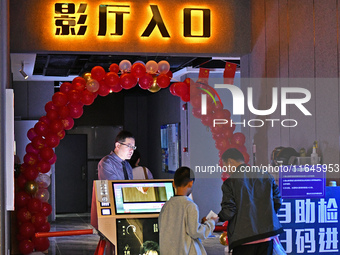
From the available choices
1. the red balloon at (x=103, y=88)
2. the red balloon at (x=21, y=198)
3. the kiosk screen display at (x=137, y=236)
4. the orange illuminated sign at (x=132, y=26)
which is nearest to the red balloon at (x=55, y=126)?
the red balloon at (x=103, y=88)

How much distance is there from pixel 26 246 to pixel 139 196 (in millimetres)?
3631

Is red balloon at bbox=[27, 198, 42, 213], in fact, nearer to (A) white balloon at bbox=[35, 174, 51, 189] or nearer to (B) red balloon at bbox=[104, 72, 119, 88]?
(A) white balloon at bbox=[35, 174, 51, 189]

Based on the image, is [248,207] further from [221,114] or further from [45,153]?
[45,153]

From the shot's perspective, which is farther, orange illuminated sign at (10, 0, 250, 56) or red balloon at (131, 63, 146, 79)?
red balloon at (131, 63, 146, 79)

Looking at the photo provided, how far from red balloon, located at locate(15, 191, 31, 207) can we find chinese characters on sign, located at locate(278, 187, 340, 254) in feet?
13.2

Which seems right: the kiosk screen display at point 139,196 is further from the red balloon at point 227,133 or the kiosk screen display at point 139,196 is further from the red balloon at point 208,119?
the red balloon at point 208,119

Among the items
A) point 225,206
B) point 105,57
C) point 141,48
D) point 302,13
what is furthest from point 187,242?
point 105,57

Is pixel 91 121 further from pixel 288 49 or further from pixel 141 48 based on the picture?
pixel 288 49

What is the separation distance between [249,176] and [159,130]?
1048cm

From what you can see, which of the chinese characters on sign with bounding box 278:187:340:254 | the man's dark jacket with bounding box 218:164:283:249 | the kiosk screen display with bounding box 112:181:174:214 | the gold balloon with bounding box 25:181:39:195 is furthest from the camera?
the gold balloon with bounding box 25:181:39:195

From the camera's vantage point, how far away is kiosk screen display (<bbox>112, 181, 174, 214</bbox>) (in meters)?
4.70

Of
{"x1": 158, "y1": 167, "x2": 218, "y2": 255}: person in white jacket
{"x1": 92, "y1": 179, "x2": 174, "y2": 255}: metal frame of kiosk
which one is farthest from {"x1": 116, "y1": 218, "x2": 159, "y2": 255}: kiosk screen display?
{"x1": 158, "y1": 167, "x2": 218, "y2": 255}: person in white jacket

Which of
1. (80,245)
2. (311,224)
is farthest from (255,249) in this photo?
(80,245)

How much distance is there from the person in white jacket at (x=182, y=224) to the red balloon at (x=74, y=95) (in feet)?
12.4
